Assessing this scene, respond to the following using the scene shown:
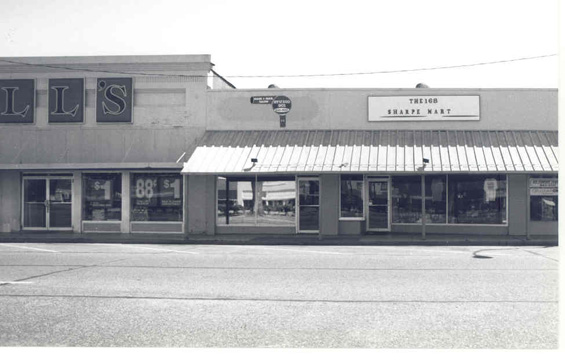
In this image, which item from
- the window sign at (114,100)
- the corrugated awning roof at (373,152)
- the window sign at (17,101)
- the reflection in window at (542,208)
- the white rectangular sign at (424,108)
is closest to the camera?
the corrugated awning roof at (373,152)

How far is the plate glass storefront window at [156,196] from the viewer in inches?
889

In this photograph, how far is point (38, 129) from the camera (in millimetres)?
23250

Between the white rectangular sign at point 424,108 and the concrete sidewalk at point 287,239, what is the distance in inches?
162

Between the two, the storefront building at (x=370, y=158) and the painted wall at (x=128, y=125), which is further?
the painted wall at (x=128, y=125)

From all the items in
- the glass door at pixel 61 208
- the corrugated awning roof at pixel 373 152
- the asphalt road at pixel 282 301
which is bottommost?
the asphalt road at pixel 282 301

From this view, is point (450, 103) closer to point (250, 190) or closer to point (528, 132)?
point (528, 132)

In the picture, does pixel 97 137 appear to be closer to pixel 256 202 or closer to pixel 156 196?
pixel 156 196

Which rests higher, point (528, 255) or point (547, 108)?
point (547, 108)

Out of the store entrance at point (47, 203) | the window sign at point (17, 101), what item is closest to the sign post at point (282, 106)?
the store entrance at point (47, 203)

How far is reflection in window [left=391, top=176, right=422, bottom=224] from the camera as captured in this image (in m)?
21.8

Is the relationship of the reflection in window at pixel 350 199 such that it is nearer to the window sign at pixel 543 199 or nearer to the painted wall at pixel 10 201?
the window sign at pixel 543 199

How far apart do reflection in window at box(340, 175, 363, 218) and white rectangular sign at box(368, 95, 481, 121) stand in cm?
227

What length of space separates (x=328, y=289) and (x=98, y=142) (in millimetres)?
15314
